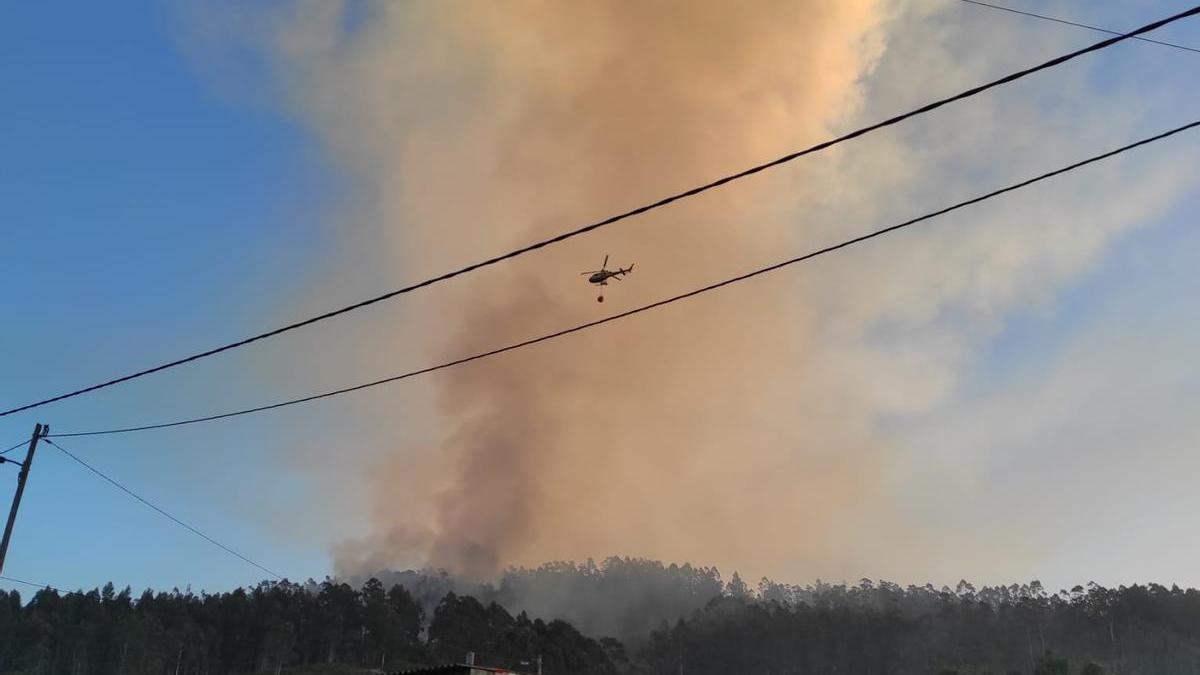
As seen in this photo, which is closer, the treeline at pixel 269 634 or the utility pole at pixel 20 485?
the utility pole at pixel 20 485

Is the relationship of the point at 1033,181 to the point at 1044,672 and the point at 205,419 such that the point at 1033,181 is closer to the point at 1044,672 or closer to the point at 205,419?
the point at 205,419

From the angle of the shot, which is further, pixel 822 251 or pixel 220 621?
pixel 220 621

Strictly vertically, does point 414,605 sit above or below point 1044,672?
above

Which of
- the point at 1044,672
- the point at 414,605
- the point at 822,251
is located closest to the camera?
the point at 822,251

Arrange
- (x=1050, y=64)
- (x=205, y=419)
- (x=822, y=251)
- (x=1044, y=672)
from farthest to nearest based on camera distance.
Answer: (x=1044, y=672)
(x=205, y=419)
(x=822, y=251)
(x=1050, y=64)

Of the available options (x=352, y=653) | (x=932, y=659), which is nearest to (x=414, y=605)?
(x=352, y=653)

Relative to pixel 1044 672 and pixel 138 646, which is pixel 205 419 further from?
pixel 138 646

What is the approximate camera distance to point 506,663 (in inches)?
6019

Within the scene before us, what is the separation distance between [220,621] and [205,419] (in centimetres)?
17130

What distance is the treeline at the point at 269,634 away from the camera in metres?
150

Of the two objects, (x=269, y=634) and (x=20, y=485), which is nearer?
(x=20, y=485)

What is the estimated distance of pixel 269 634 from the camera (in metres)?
166

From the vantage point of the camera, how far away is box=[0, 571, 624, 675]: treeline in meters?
150

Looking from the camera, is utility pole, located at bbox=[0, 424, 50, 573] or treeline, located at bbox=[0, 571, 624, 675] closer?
utility pole, located at bbox=[0, 424, 50, 573]
